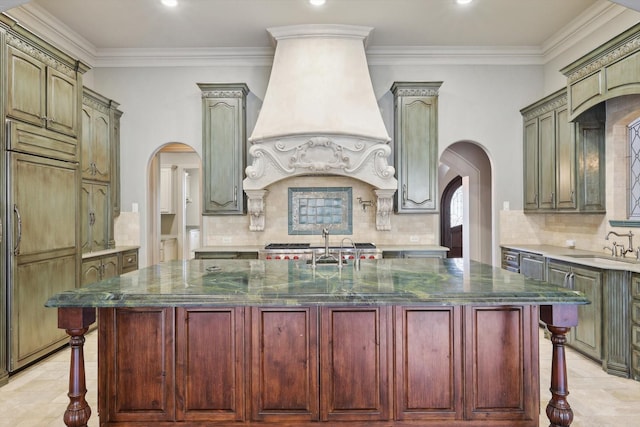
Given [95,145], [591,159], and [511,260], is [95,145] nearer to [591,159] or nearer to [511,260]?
[511,260]

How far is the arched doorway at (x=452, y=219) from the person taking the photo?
987 centimetres

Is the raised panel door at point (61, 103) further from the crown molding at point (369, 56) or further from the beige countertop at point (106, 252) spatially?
the crown molding at point (369, 56)

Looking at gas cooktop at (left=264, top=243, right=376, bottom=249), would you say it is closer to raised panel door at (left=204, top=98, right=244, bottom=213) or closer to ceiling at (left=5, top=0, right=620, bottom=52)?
raised panel door at (left=204, top=98, right=244, bottom=213)

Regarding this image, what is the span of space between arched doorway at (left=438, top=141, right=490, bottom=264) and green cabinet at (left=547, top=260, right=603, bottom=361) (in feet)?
7.93

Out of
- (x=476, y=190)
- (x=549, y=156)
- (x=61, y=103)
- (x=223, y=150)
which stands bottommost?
(x=476, y=190)

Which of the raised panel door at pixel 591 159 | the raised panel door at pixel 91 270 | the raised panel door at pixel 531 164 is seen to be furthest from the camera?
the raised panel door at pixel 531 164

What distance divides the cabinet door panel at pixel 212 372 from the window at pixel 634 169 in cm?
390

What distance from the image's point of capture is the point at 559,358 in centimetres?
216

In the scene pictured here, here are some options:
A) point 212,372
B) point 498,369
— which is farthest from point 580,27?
point 212,372

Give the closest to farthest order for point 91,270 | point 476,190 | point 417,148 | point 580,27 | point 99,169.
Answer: point 91,270, point 580,27, point 99,169, point 417,148, point 476,190

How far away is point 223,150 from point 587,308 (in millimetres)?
4242

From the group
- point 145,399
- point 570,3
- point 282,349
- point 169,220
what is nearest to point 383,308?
point 282,349

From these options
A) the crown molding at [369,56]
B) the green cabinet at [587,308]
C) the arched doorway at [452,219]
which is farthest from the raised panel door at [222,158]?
the arched doorway at [452,219]

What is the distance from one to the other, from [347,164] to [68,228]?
2971 millimetres
